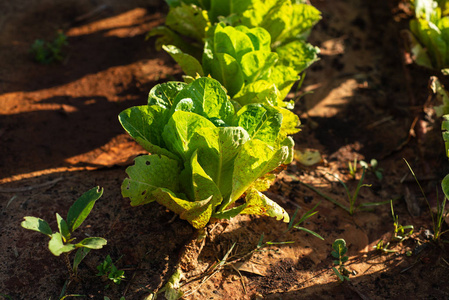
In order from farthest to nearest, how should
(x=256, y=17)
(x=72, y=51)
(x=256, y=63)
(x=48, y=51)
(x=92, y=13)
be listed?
(x=92, y=13) < (x=72, y=51) < (x=48, y=51) < (x=256, y=17) < (x=256, y=63)

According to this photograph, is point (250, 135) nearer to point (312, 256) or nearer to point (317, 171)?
point (312, 256)

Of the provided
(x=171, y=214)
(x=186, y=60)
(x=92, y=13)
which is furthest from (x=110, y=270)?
(x=92, y=13)

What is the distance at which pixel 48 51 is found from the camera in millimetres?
3885

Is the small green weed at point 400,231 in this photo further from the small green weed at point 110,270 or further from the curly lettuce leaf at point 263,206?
the small green weed at point 110,270

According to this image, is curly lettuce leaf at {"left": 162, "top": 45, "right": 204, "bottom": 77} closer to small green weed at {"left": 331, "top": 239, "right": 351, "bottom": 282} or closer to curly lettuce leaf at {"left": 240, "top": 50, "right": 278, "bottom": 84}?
curly lettuce leaf at {"left": 240, "top": 50, "right": 278, "bottom": 84}

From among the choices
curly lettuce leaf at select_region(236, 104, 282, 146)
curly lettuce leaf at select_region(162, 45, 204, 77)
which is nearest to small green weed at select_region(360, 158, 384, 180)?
curly lettuce leaf at select_region(236, 104, 282, 146)

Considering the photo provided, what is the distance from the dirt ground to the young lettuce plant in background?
0.33 meters

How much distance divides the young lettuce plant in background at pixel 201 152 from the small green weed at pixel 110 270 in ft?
1.14

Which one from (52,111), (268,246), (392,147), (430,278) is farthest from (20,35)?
(430,278)

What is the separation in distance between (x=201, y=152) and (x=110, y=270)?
0.74 metres

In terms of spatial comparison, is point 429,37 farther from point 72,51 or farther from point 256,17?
point 72,51

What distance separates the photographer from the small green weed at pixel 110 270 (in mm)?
2101

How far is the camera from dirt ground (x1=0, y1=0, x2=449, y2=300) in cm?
226

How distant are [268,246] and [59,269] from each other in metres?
1.11
